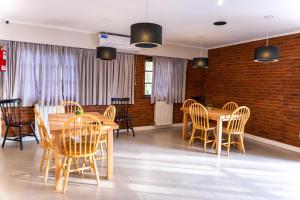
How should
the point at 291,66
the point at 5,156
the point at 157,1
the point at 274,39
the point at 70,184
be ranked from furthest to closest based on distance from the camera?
the point at 274,39 < the point at 291,66 < the point at 5,156 < the point at 157,1 < the point at 70,184

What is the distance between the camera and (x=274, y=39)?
496 centimetres

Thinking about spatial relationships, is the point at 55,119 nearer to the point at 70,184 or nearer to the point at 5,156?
the point at 70,184

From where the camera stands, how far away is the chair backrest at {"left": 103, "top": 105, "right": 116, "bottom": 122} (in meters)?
3.73

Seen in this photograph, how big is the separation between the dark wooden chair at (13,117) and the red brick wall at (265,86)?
489 centimetres

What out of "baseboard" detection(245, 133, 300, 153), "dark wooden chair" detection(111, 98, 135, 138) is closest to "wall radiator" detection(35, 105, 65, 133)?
"dark wooden chair" detection(111, 98, 135, 138)

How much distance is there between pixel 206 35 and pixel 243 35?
0.82m

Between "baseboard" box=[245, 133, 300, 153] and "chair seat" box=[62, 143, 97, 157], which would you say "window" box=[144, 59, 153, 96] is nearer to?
"baseboard" box=[245, 133, 300, 153]

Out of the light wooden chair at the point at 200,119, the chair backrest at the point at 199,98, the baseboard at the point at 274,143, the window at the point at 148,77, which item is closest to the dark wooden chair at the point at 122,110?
the window at the point at 148,77

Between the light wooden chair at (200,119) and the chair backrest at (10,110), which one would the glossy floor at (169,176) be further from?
the chair backrest at (10,110)

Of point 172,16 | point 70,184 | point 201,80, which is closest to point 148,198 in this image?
point 70,184

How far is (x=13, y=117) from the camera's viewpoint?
455 centimetres

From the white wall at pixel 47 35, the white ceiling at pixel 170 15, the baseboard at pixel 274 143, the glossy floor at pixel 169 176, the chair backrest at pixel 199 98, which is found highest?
the white ceiling at pixel 170 15

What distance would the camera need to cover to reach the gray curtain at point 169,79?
6078mm

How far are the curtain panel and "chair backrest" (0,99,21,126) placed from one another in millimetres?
164
